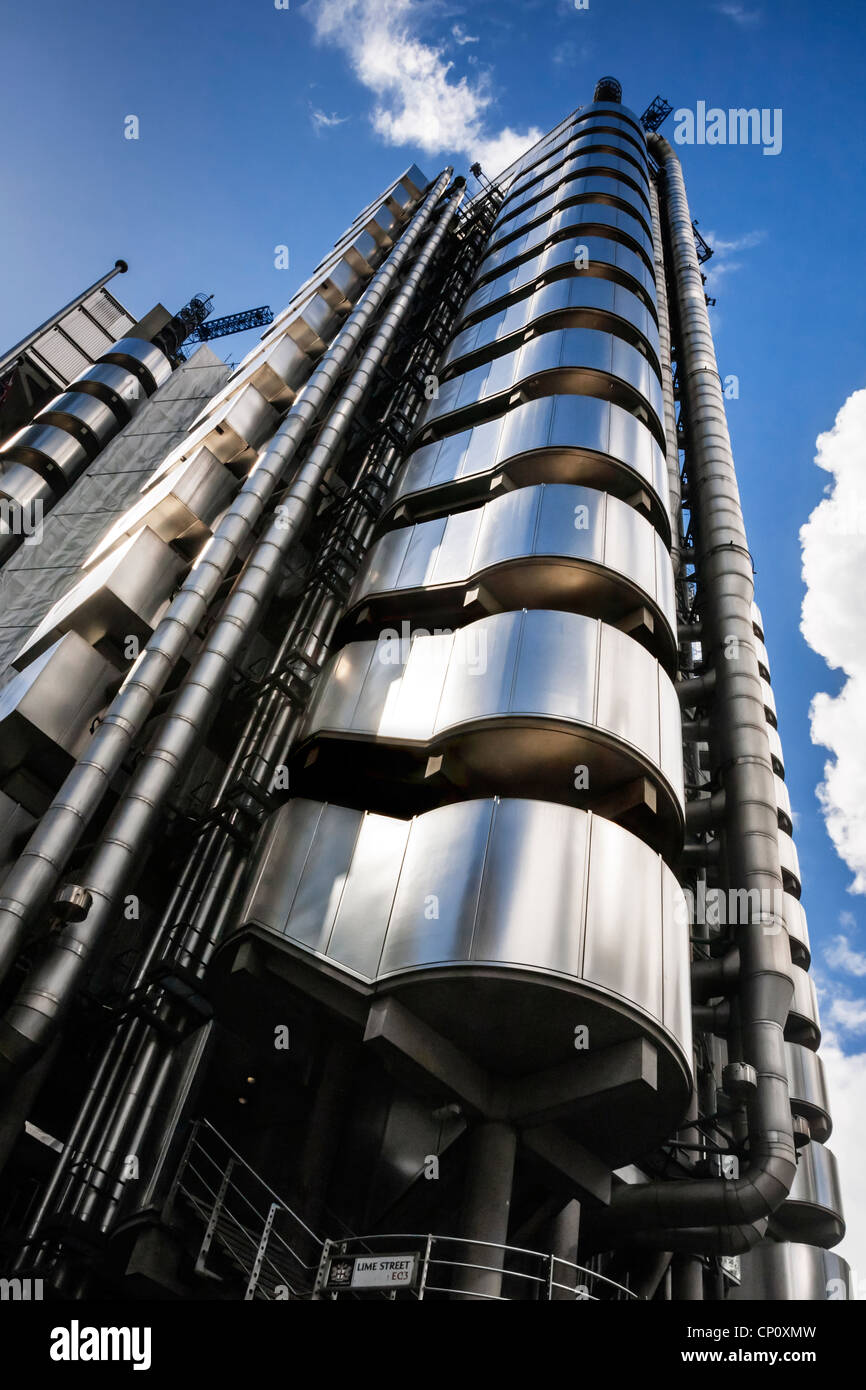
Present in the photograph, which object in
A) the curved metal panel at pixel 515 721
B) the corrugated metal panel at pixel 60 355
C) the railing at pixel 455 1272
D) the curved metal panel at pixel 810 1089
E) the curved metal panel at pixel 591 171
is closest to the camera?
the railing at pixel 455 1272

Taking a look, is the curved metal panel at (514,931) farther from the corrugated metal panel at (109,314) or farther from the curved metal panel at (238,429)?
the corrugated metal panel at (109,314)

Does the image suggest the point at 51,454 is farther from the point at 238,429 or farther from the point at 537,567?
the point at 537,567

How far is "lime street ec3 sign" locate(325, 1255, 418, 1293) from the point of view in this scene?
38.3 feet

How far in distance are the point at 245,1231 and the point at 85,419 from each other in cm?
3453

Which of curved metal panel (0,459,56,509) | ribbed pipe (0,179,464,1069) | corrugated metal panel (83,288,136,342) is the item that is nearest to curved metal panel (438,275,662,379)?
ribbed pipe (0,179,464,1069)

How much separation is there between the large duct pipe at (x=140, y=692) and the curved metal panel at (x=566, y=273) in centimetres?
782

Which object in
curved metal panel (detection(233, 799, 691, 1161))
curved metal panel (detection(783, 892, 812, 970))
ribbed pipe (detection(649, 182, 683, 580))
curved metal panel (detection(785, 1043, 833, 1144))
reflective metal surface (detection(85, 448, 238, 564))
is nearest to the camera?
curved metal panel (detection(233, 799, 691, 1161))

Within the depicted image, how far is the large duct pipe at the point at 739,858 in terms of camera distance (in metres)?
17.9

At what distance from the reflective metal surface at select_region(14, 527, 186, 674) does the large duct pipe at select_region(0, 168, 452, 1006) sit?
6.01 ft

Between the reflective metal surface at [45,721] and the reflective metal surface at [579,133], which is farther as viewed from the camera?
the reflective metal surface at [579,133]

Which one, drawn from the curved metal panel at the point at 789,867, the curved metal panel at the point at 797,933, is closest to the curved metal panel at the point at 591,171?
the curved metal panel at the point at 789,867

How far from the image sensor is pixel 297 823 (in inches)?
749

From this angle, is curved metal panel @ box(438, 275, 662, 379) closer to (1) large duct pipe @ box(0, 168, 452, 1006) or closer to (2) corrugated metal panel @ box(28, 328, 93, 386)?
(1) large duct pipe @ box(0, 168, 452, 1006)

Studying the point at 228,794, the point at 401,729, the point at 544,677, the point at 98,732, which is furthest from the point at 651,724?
the point at 98,732
